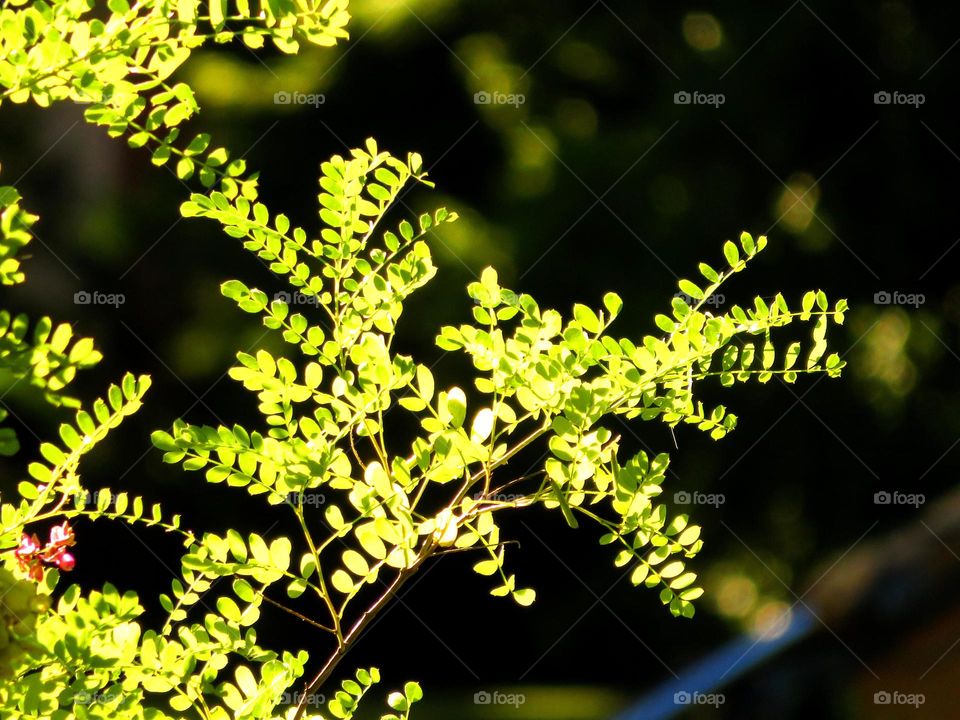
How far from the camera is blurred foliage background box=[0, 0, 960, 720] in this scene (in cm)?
329

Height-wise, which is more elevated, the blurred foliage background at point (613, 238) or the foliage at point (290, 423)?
the blurred foliage background at point (613, 238)

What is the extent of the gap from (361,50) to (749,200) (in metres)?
1.38

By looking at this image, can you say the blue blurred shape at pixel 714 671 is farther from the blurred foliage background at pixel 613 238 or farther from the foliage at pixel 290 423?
the foliage at pixel 290 423

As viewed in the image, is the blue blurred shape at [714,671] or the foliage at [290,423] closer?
the foliage at [290,423]

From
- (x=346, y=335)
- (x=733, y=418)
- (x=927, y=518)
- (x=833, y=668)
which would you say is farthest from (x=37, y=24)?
(x=927, y=518)

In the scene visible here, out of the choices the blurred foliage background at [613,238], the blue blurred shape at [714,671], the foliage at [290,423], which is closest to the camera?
the foliage at [290,423]

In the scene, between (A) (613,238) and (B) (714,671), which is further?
(A) (613,238)

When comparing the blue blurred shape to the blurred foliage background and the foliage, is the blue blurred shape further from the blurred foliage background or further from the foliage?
the foliage

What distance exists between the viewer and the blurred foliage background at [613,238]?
329cm

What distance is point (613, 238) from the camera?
3.31 metres

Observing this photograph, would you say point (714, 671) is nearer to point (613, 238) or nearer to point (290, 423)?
point (613, 238)

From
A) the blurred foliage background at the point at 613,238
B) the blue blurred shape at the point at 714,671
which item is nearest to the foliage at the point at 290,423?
the blue blurred shape at the point at 714,671

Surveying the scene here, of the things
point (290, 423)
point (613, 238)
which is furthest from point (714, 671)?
point (290, 423)

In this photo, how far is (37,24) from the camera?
25.1 inches
